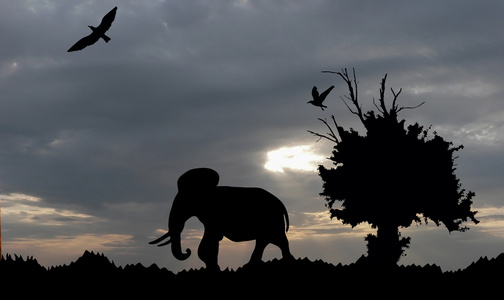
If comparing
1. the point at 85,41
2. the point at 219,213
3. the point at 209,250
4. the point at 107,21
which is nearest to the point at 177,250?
the point at 209,250

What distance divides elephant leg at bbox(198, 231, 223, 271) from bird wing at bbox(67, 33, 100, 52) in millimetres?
5667

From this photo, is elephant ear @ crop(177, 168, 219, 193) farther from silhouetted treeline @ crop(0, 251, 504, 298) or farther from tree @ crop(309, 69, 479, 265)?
tree @ crop(309, 69, 479, 265)

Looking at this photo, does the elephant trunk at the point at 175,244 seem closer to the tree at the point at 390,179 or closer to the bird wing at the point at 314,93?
the bird wing at the point at 314,93

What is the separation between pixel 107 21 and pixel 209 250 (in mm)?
6507

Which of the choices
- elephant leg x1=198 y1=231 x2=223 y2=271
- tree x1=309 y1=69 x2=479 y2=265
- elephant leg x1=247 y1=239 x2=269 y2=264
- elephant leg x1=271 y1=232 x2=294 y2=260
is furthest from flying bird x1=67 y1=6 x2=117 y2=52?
tree x1=309 y1=69 x2=479 y2=265

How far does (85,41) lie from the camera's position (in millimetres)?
13898

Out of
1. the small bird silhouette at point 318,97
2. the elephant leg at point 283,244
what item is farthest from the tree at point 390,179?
the elephant leg at point 283,244

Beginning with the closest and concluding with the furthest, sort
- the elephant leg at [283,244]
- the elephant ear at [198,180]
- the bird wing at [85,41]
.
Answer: the elephant ear at [198,180]
the elephant leg at [283,244]
the bird wing at [85,41]

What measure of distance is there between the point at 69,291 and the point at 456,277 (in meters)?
5.84

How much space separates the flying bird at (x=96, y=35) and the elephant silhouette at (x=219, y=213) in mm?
4244

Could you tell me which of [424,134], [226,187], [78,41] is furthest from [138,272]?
[424,134]

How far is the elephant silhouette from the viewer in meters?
12.0

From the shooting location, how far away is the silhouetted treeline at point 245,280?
26.6 ft

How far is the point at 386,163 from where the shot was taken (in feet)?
85.3
